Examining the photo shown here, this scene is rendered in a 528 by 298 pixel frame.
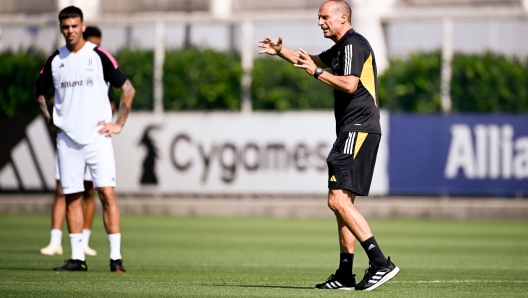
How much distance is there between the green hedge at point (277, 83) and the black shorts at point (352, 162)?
1349cm

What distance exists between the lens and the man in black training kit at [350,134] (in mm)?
8352

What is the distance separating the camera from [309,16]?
21953 millimetres

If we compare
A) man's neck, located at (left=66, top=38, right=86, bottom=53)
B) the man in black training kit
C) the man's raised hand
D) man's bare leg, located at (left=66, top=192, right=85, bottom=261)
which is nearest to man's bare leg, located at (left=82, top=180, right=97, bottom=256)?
man's bare leg, located at (left=66, top=192, right=85, bottom=261)

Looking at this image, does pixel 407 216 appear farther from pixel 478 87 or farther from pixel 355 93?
pixel 355 93

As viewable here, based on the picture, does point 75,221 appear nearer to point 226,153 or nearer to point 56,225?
point 56,225

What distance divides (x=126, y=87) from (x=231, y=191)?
37.3 feet

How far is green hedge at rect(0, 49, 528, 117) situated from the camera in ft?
71.7

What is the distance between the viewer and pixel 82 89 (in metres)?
10.2

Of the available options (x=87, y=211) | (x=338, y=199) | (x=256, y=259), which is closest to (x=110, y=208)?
(x=87, y=211)

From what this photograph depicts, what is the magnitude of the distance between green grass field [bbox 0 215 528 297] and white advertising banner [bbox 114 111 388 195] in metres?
1.09

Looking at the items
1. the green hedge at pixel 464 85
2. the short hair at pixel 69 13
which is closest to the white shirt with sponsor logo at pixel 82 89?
the short hair at pixel 69 13

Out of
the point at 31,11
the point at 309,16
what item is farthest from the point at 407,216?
the point at 31,11

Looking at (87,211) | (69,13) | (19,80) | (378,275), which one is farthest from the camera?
(19,80)

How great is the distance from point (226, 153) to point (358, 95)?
13085 mm
